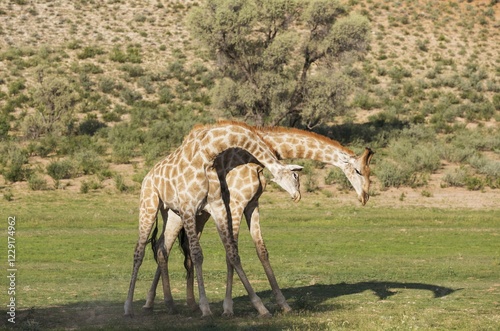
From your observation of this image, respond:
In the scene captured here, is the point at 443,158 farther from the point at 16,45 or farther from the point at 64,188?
the point at 16,45

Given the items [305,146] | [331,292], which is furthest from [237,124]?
[331,292]

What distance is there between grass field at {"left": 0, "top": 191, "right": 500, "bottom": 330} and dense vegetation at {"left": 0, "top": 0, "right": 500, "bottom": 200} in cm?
550

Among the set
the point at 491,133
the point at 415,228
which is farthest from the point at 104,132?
the point at 415,228

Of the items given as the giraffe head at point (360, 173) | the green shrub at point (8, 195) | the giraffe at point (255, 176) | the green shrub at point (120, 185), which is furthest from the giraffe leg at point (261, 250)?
the green shrub at point (120, 185)

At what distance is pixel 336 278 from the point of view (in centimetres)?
1652

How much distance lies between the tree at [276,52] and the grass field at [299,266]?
11.2m

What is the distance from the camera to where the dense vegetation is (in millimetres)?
36469

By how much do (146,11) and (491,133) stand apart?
3294cm

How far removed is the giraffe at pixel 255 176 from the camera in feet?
40.4

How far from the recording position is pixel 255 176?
1268 cm

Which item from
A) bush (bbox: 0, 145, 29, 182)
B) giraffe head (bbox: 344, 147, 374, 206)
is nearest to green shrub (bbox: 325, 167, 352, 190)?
bush (bbox: 0, 145, 29, 182)

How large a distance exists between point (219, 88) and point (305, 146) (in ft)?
97.1

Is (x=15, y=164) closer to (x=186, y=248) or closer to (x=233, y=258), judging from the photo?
(x=186, y=248)

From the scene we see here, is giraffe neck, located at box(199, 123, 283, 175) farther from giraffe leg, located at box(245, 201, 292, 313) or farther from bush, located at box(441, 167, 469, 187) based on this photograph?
bush, located at box(441, 167, 469, 187)
